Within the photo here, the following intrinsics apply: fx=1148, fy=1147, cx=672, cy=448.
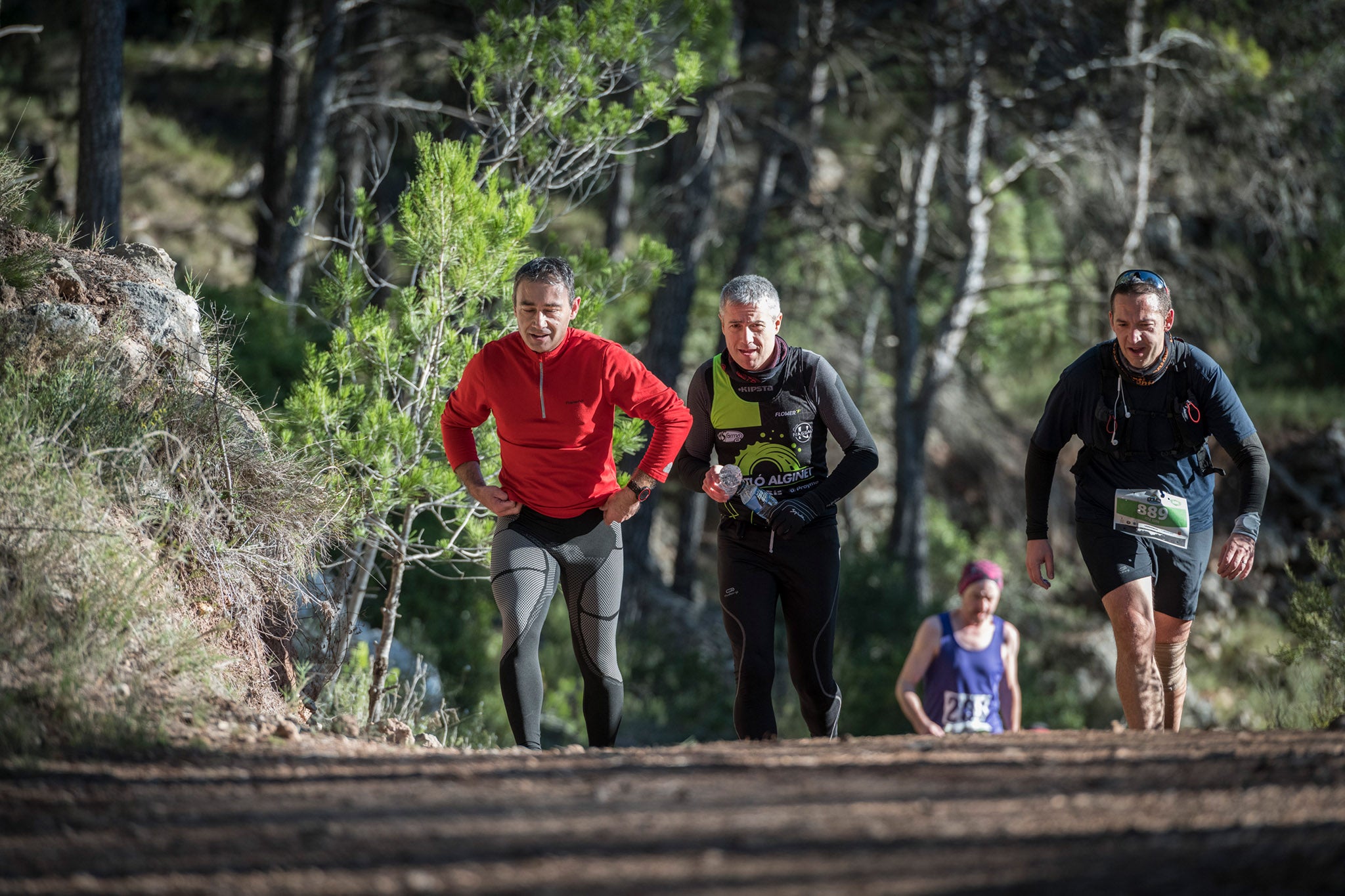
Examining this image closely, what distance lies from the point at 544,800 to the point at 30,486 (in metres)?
2.33

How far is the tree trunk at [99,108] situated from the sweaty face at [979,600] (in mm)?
6531

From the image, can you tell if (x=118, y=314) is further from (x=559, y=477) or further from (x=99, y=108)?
(x=99, y=108)

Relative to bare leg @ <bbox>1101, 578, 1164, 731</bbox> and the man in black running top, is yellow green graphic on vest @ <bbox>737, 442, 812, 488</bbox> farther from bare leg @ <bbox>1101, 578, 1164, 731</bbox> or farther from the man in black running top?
bare leg @ <bbox>1101, 578, 1164, 731</bbox>

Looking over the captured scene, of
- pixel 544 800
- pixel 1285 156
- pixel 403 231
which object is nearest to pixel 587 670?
pixel 544 800

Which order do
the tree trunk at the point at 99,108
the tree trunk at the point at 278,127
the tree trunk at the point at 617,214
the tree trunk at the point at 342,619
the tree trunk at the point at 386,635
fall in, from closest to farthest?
the tree trunk at the point at 342,619 → the tree trunk at the point at 386,635 → the tree trunk at the point at 99,108 → the tree trunk at the point at 278,127 → the tree trunk at the point at 617,214

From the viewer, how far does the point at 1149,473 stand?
4664mm

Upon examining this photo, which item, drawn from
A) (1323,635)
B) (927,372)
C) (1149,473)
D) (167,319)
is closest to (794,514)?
(1149,473)

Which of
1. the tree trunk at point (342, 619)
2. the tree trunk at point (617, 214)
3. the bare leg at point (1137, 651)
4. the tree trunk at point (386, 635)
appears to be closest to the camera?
the bare leg at point (1137, 651)

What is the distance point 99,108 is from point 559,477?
6199 millimetres

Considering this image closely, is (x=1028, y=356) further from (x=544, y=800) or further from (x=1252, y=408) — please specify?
(x=544, y=800)

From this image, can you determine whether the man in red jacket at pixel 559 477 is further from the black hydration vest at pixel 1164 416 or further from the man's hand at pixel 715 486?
the black hydration vest at pixel 1164 416

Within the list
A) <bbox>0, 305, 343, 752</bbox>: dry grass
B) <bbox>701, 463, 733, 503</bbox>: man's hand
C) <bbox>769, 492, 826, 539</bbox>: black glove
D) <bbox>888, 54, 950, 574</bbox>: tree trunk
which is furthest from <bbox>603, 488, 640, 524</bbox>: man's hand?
<bbox>888, 54, 950, 574</bbox>: tree trunk

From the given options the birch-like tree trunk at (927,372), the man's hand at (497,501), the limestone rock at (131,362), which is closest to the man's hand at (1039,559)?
the man's hand at (497,501)

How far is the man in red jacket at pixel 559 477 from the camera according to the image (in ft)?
14.8
